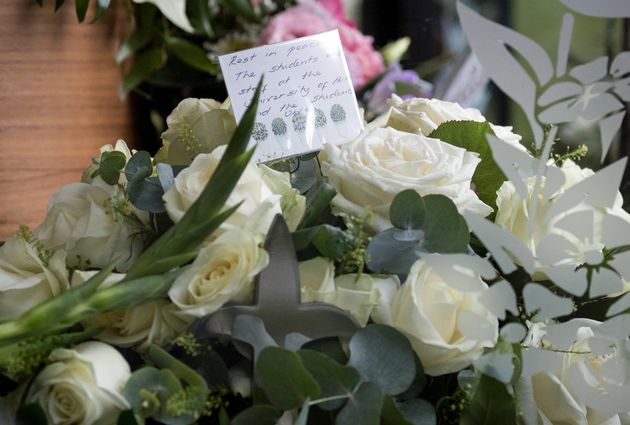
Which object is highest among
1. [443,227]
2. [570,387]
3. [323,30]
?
[443,227]

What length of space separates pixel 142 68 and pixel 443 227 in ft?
2.82

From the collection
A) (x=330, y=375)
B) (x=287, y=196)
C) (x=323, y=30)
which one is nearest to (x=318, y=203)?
(x=287, y=196)

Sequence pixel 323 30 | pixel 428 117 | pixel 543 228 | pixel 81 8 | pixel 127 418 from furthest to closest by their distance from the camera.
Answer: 1. pixel 323 30
2. pixel 81 8
3. pixel 428 117
4. pixel 543 228
5. pixel 127 418

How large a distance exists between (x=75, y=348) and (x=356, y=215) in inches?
8.3

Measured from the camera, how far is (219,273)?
0.51 meters

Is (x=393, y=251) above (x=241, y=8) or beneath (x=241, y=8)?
above

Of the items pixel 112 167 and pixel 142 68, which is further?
pixel 142 68

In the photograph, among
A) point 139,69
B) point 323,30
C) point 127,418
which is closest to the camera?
point 127,418

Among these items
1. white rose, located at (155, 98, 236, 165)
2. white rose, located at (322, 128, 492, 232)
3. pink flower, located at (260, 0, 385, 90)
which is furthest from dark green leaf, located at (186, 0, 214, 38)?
white rose, located at (322, 128, 492, 232)

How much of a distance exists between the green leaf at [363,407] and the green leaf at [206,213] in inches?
5.4

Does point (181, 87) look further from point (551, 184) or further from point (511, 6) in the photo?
point (551, 184)

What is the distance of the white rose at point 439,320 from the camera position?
0.53 meters

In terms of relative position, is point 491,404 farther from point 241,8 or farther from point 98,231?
point 241,8

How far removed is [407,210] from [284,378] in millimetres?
148
